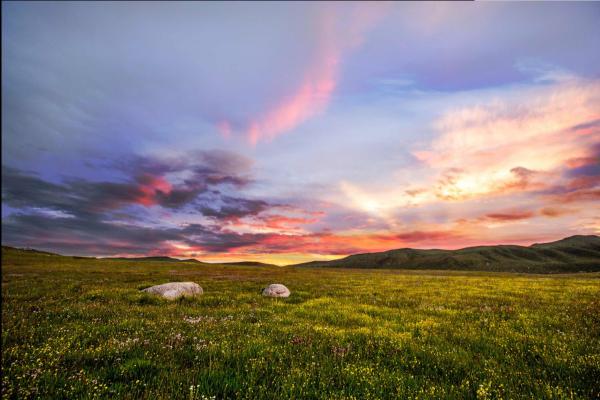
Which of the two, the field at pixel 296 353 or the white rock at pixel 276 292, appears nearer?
the field at pixel 296 353

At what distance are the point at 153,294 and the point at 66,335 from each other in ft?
29.2

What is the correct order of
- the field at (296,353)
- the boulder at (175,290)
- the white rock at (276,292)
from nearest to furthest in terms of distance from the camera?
the field at (296,353) < the boulder at (175,290) < the white rock at (276,292)

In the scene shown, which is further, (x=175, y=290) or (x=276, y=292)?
(x=276, y=292)

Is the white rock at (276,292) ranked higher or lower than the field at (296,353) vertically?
lower

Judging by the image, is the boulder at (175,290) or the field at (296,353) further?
the boulder at (175,290)

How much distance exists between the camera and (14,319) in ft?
38.3

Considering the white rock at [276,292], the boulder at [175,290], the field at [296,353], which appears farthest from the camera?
the white rock at [276,292]

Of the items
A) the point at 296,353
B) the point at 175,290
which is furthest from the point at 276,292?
the point at 296,353

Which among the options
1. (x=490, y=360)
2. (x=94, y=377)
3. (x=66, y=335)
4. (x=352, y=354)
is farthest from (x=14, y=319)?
(x=490, y=360)

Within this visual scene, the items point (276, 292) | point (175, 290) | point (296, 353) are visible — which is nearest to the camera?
point (296, 353)

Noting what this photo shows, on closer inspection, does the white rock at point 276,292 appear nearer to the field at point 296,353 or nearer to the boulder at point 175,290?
the boulder at point 175,290

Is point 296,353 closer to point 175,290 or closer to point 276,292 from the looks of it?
point 276,292

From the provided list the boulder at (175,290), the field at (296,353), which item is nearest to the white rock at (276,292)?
the boulder at (175,290)

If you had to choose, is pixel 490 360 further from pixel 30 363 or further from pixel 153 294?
pixel 153 294
